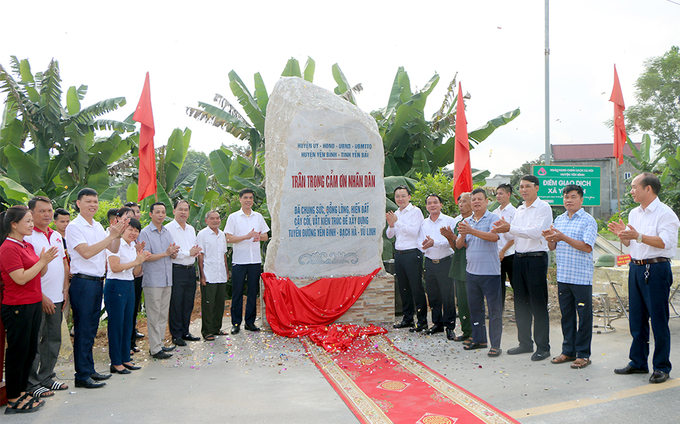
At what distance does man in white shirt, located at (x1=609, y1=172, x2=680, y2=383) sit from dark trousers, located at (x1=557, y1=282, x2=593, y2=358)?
0.31 metres

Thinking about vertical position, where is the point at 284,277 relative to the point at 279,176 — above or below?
below

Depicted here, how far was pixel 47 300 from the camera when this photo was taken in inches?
142

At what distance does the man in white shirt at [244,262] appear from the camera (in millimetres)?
5547

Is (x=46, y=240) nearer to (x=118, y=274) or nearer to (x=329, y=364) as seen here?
(x=118, y=274)

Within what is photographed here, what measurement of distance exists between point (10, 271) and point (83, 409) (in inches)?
43.0

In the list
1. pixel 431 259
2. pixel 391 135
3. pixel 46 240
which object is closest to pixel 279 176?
pixel 431 259

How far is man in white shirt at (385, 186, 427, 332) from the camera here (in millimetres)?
5523

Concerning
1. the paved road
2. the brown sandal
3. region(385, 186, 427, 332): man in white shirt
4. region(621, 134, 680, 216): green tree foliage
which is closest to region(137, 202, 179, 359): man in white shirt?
the paved road

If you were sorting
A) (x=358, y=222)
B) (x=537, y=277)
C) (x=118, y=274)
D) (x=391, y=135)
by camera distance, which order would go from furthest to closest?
1. (x=391, y=135)
2. (x=358, y=222)
3. (x=537, y=277)
4. (x=118, y=274)

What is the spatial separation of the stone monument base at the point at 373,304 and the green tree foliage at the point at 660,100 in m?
27.8

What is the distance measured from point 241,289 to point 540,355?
3.33 meters

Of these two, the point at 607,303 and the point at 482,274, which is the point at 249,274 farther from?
the point at 607,303

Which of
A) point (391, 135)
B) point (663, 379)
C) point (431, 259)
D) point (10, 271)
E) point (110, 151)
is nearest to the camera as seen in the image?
point (10, 271)

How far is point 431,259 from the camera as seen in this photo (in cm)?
536
